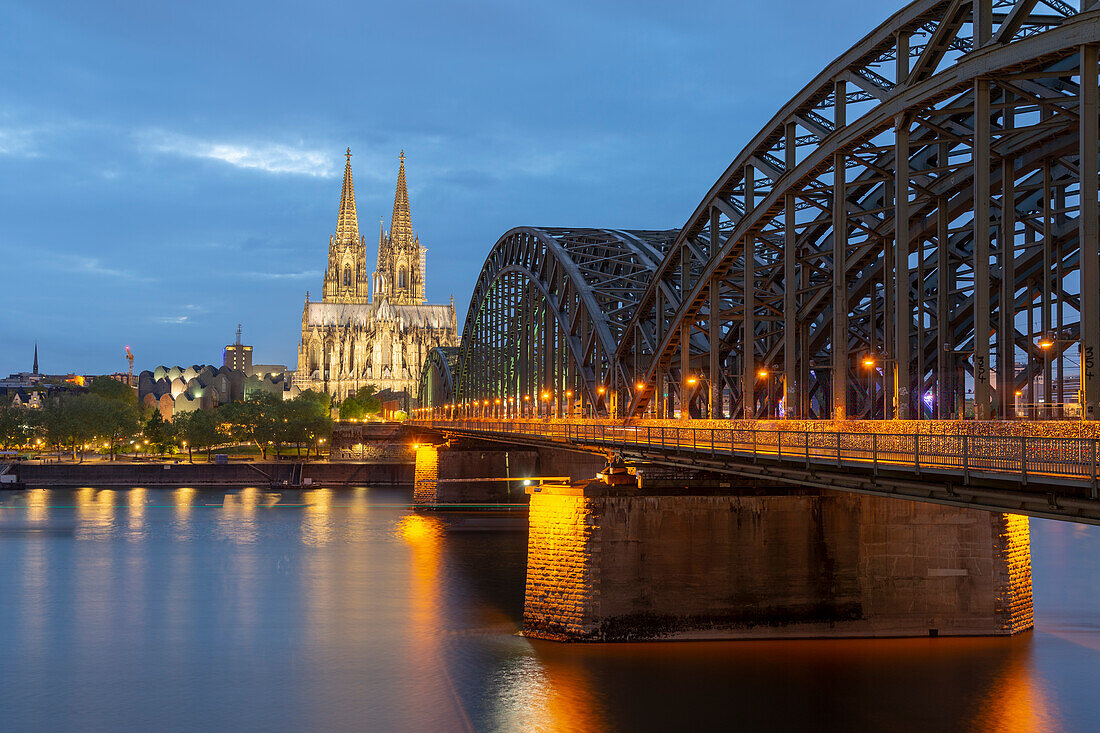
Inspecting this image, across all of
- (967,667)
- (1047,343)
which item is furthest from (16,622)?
(1047,343)

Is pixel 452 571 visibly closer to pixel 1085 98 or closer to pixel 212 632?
pixel 212 632

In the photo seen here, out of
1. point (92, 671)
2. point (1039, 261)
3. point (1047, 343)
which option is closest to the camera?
point (1047, 343)

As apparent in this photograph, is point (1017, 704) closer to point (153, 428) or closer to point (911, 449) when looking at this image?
point (911, 449)

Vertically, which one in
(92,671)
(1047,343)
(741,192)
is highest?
(741,192)

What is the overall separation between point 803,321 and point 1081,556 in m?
26.6

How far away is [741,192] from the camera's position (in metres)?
48.8

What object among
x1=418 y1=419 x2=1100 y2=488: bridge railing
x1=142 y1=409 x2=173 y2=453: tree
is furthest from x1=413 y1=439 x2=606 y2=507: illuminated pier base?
x1=142 y1=409 x2=173 y2=453: tree

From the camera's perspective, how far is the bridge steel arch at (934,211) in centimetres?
2775

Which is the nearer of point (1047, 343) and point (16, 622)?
point (1047, 343)

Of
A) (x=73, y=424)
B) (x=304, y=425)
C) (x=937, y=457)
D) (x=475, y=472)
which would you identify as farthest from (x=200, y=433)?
(x=937, y=457)

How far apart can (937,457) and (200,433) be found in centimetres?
14964

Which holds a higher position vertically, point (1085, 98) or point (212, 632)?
point (1085, 98)

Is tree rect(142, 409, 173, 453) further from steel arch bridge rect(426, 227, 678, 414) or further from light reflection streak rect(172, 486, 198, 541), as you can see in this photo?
steel arch bridge rect(426, 227, 678, 414)

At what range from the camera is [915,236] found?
41.2 meters
